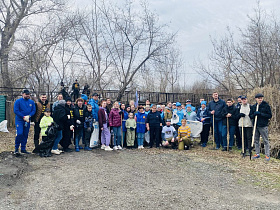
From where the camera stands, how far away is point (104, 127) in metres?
8.52

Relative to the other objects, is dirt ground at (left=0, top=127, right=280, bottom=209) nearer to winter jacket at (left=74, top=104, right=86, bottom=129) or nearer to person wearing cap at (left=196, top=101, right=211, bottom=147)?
winter jacket at (left=74, top=104, right=86, bottom=129)

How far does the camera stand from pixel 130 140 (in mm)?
8891

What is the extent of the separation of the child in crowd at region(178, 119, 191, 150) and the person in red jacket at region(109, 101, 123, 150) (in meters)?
2.22

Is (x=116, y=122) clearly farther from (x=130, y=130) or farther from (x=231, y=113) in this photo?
(x=231, y=113)

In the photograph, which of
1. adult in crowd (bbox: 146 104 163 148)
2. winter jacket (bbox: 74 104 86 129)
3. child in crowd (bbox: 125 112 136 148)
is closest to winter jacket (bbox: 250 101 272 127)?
adult in crowd (bbox: 146 104 163 148)

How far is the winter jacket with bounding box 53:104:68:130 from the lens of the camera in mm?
7520

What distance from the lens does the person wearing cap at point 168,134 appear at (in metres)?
9.06

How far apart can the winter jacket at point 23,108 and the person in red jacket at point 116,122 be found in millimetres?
2575

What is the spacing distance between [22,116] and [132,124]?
3.68 meters

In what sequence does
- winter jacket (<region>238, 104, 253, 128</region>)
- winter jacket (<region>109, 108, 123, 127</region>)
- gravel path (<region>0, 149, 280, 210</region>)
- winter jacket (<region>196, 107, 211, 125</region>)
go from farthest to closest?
winter jacket (<region>196, 107, 211, 125</region>) < winter jacket (<region>109, 108, 123, 127</region>) < winter jacket (<region>238, 104, 253, 128</region>) < gravel path (<region>0, 149, 280, 210</region>)

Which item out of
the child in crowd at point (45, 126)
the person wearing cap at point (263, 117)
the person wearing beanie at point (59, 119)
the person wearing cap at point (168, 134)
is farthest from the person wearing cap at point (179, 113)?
the child in crowd at point (45, 126)

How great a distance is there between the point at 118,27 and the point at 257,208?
13234 mm

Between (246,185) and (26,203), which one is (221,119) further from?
(26,203)

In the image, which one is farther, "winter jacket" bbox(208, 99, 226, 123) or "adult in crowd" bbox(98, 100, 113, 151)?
"winter jacket" bbox(208, 99, 226, 123)
